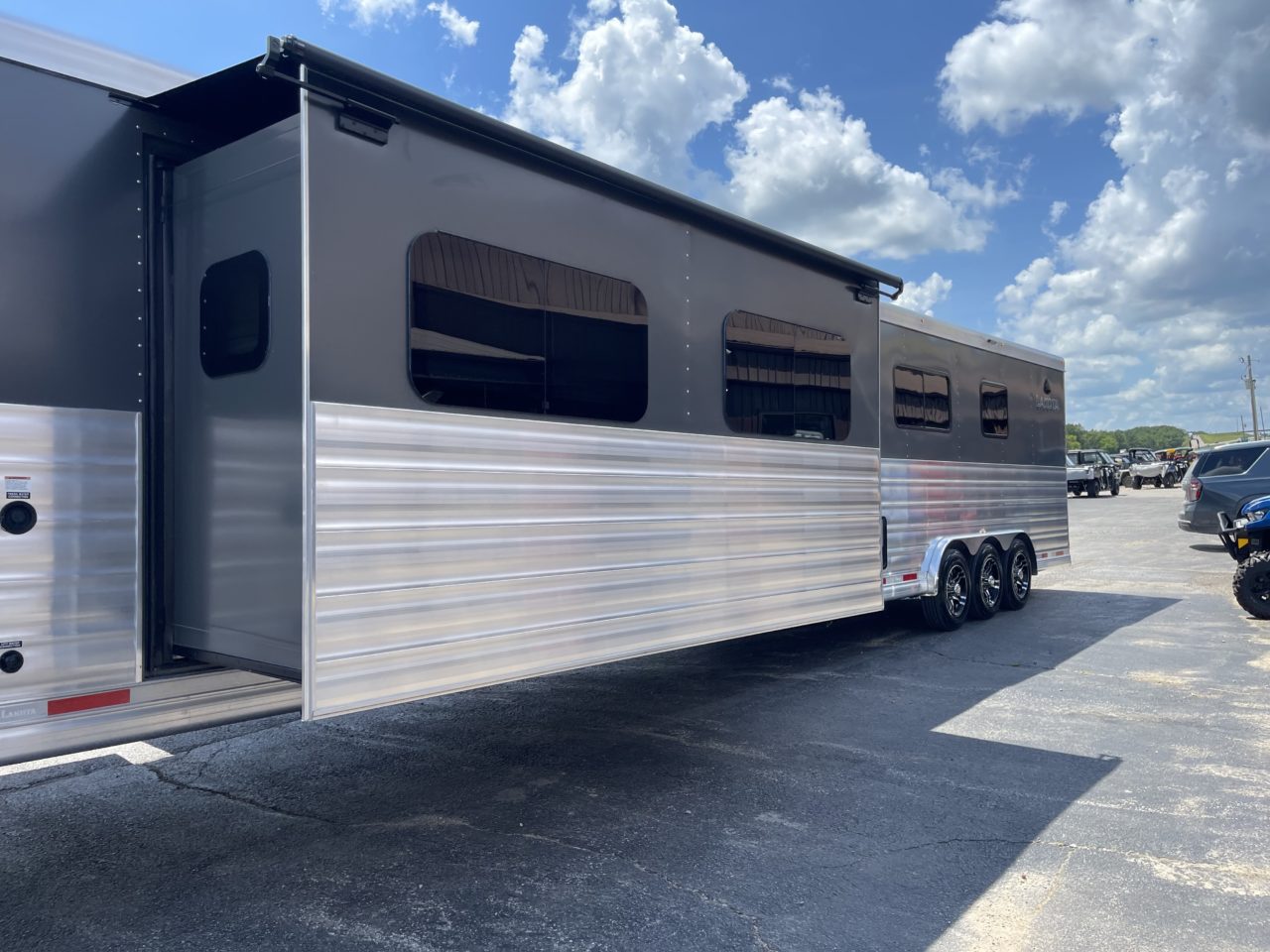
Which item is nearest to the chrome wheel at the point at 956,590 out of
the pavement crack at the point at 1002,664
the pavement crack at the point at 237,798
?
the pavement crack at the point at 1002,664

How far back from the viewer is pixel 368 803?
4.37 metres

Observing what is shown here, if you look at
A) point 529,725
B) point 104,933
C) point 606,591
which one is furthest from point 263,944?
point 529,725

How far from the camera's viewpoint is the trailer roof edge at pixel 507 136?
3133 millimetres

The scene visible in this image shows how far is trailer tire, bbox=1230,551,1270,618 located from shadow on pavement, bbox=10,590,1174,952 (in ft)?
14.7

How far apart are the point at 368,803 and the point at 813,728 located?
2.63 meters

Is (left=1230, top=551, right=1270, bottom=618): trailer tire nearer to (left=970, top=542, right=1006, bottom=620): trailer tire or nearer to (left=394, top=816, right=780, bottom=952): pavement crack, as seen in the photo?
(left=970, top=542, right=1006, bottom=620): trailer tire

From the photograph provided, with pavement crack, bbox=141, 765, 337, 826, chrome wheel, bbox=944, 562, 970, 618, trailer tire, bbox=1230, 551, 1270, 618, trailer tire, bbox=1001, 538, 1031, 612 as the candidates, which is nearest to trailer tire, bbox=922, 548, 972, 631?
chrome wheel, bbox=944, 562, 970, 618

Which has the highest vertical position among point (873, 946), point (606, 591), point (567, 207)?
point (567, 207)

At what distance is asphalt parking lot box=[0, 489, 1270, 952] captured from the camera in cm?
321

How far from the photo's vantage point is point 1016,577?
982cm

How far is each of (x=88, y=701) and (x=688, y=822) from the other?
2428 millimetres

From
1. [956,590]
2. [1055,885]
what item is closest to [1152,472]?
[956,590]

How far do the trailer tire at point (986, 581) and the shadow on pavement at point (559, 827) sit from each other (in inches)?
105

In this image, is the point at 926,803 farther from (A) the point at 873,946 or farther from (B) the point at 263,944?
(B) the point at 263,944
